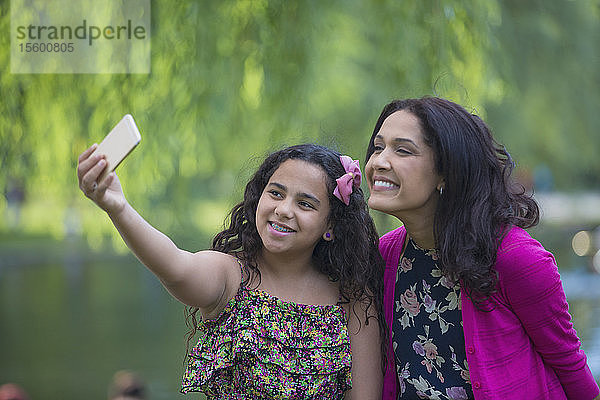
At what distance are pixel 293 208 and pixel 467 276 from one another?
0.43m

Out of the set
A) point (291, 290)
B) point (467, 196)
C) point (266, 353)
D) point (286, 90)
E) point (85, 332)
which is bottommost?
point (85, 332)

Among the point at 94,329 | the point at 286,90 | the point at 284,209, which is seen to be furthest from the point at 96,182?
the point at 94,329

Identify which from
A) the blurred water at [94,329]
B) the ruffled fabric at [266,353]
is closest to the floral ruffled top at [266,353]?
the ruffled fabric at [266,353]

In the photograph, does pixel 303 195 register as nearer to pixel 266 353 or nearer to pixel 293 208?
pixel 293 208

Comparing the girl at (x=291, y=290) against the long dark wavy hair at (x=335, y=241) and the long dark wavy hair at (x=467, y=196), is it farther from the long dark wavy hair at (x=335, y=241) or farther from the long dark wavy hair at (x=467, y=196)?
the long dark wavy hair at (x=467, y=196)

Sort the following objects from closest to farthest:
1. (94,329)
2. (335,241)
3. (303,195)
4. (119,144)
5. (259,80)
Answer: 1. (119,144)
2. (303,195)
3. (335,241)
4. (259,80)
5. (94,329)

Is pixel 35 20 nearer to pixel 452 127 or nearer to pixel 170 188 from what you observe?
pixel 170 188

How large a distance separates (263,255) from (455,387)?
1.86ft

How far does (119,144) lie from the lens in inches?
61.2

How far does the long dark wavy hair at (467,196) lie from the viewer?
1.86 m

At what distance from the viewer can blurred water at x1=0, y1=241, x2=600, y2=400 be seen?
763 cm

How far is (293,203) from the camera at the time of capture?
1916mm

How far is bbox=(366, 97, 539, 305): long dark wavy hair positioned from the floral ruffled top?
1.13ft

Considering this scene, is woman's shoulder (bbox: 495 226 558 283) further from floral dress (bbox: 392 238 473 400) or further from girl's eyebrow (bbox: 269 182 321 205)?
girl's eyebrow (bbox: 269 182 321 205)
